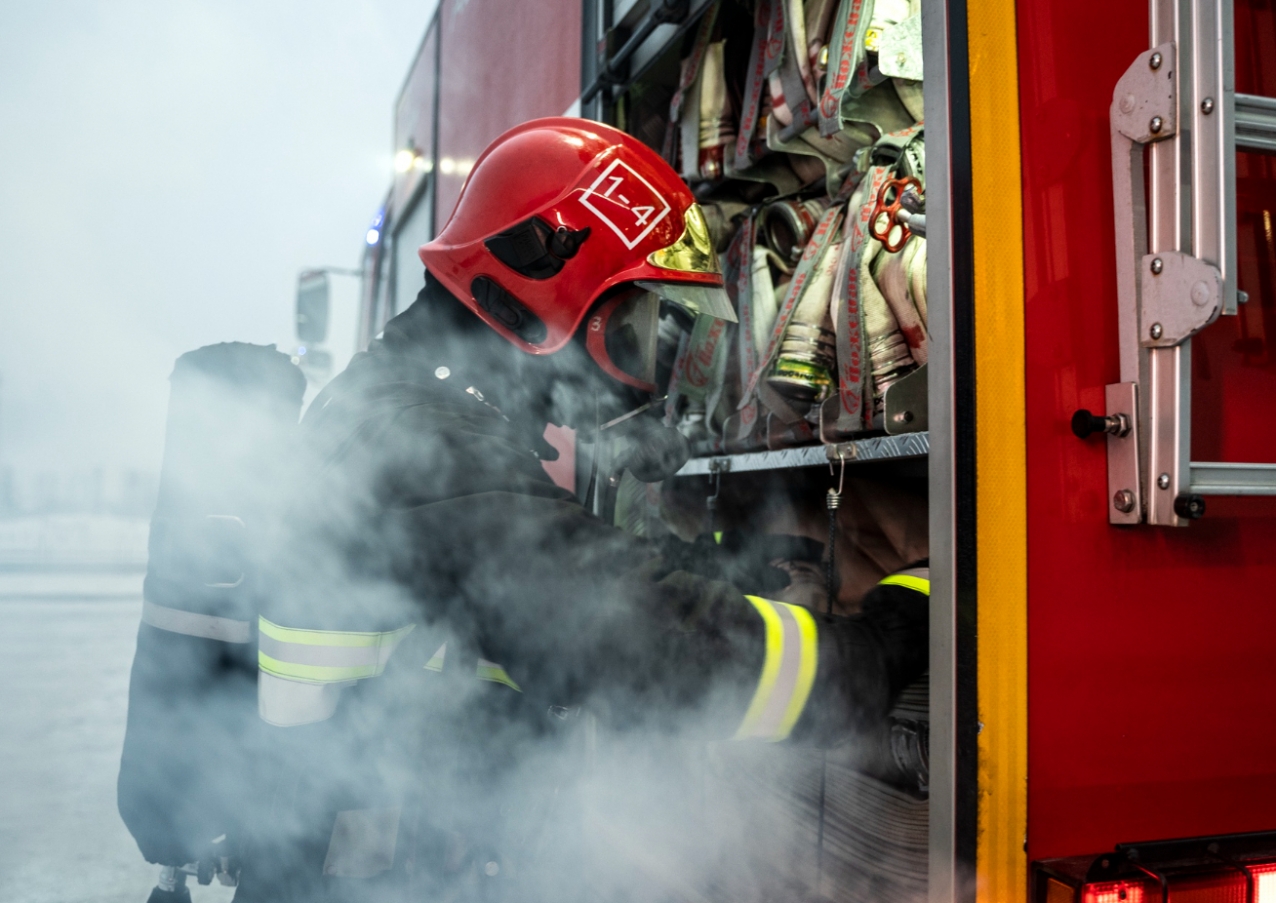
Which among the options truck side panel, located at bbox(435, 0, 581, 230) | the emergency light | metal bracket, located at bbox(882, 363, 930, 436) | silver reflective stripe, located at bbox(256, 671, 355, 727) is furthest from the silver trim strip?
truck side panel, located at bbox(435, 0, 581, 230)

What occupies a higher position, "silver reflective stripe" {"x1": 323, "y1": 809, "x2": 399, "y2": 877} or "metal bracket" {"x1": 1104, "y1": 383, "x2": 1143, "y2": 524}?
"metal bracket" {"x1": 1104, "y1": 383, "x2": 1143, "y2": 524}

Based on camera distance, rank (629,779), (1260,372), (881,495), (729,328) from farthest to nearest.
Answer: (729,328) < (629,779) < (881,495) < (1260,372)

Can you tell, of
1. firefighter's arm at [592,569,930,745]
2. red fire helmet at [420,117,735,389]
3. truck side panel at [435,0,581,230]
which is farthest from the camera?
truck side panel at [435,0,581,230]

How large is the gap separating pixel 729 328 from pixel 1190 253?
1.43 metres

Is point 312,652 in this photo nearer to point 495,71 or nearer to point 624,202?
point 624,202

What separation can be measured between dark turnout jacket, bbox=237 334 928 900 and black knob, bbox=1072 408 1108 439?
430 millimetres

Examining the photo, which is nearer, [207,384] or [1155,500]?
[1155,500]

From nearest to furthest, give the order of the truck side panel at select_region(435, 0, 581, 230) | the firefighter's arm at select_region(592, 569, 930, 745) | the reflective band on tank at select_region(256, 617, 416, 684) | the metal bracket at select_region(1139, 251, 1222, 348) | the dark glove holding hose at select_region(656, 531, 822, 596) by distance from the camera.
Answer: the metal bracket at select_region(1139, 251, 1222, 348), the firefighter's arm at select_region(592, 569, 930, 745), the reflective band on tank at select_region(256, 617, 416, 684), the dark glove holding hose at select_region(656, 531, 822, 596), the truck side panel at select_region(435, 0, 581, 230)

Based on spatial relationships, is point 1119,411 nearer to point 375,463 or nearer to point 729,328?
point 375,463

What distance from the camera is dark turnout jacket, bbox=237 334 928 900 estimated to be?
48.0 inches

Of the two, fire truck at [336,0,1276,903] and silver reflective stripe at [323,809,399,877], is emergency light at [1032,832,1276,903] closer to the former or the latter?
fire truck at [336,0,1276,903]

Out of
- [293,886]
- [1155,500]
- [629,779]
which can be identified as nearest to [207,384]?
[293,886]

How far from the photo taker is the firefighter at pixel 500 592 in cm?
123

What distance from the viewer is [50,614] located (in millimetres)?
1373
